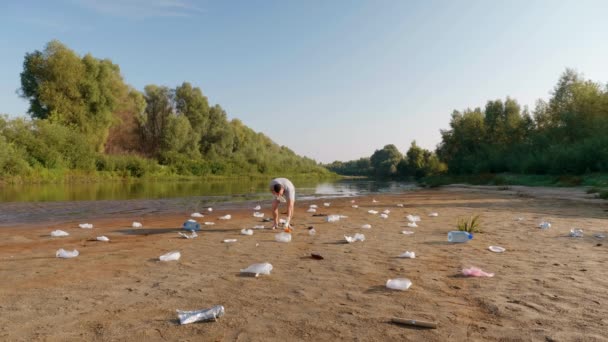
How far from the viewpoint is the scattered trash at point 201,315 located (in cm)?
331

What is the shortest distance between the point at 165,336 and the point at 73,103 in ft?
161

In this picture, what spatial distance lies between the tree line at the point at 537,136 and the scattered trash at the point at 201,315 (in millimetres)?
31329

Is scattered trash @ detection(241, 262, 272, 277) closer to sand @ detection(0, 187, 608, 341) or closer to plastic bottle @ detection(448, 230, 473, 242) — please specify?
sand @ detection(0, 187, 608, 341)

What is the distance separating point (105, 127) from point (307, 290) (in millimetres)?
50251

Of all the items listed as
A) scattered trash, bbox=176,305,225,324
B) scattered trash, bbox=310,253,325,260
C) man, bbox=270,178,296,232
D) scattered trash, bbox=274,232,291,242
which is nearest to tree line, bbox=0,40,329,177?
man, bbox=270,178,296,232

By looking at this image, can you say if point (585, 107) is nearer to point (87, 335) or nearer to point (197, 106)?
point (87, 335)

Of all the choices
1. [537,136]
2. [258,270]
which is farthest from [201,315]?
[537,136]

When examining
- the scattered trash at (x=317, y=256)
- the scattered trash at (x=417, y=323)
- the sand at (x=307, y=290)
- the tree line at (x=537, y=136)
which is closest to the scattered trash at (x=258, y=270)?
the sand at (x=307, y=290)

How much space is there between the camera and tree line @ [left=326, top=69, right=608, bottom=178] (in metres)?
30.5

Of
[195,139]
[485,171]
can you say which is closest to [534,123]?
[485,171]

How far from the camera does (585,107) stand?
38.0 metres

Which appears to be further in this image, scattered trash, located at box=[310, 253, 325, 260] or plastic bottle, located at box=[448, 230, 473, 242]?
plastic bottle, located at box=[448, 230, 473, 242]

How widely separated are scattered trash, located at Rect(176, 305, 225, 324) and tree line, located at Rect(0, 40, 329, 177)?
35.7 metres

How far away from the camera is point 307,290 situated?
169 inches
